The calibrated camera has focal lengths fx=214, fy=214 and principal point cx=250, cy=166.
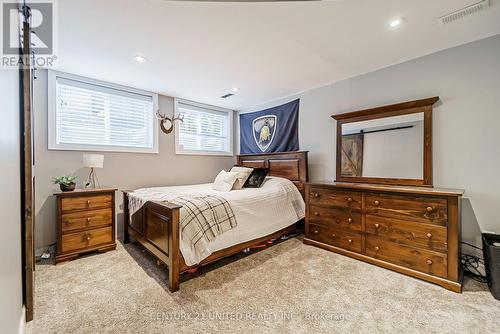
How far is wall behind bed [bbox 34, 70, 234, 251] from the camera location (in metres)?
2.72

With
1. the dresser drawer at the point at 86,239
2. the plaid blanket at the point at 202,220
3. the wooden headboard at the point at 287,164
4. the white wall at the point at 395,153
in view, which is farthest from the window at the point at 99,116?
the white wall at the point at 395,153

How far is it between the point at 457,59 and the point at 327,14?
1655mm

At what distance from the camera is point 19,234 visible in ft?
4.71

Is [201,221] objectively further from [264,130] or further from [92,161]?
[264,130]

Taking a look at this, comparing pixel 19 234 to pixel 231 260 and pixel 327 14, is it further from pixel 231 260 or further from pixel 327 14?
pixel 327 14

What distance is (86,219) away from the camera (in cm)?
261

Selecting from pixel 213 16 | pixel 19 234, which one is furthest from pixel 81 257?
pixel 213 16

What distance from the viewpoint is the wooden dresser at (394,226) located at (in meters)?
1.95

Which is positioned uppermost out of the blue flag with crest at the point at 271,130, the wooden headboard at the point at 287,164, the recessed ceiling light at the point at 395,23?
the recessed ceiling light at the point at 395,23

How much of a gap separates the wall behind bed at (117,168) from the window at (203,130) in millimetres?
148

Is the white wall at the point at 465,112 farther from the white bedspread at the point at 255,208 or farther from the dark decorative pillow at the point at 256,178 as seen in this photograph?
the dark decorative pillow at the point at 256,178

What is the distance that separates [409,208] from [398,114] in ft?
3.95

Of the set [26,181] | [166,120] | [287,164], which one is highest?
[166,120]

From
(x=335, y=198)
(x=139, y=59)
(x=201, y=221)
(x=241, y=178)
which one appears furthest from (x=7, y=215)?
(x=335, y=198)
